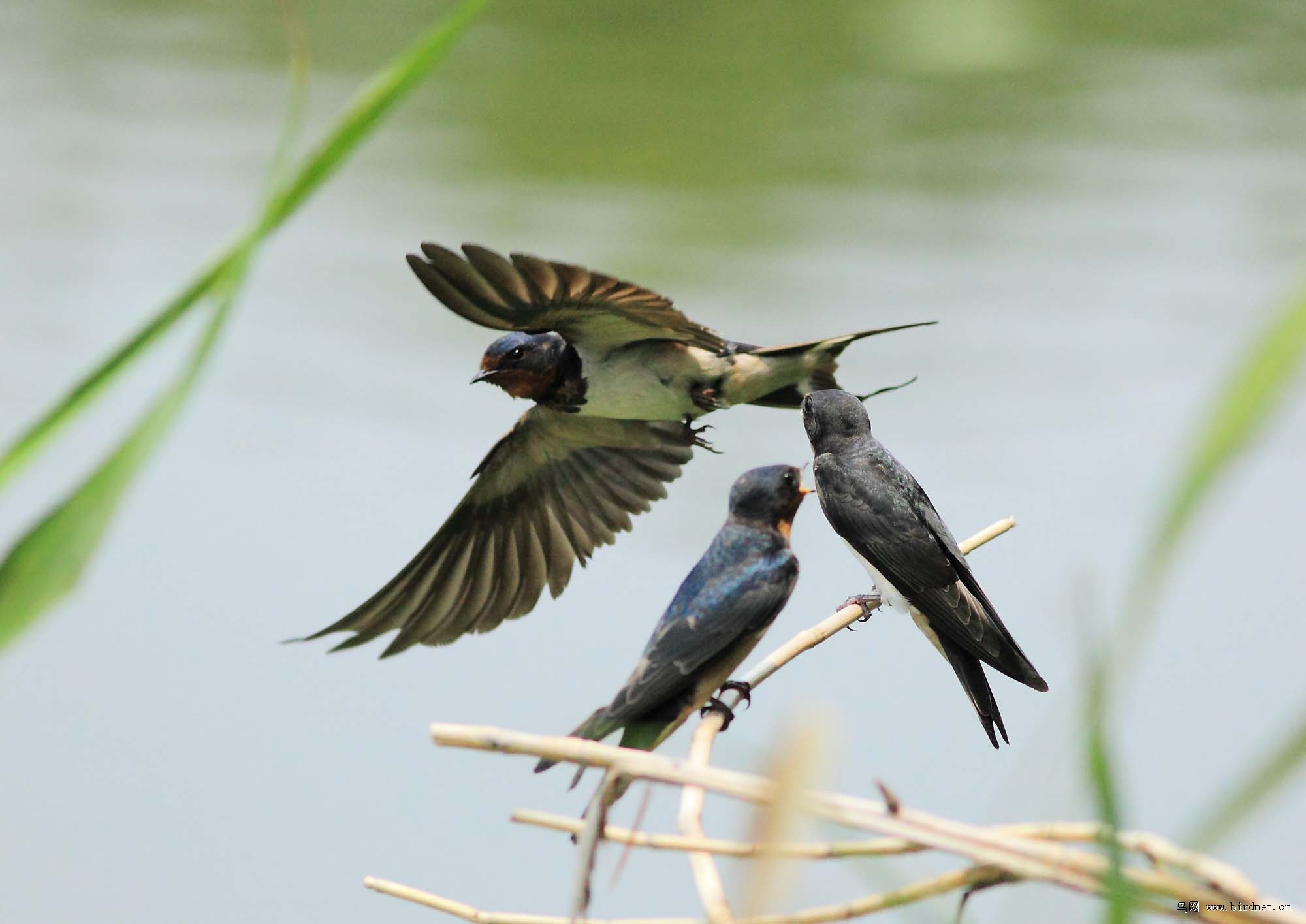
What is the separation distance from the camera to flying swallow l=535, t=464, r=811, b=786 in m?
1.40

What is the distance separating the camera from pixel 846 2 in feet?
31.6

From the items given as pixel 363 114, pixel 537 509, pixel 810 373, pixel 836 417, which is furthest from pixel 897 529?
pixel 363 114

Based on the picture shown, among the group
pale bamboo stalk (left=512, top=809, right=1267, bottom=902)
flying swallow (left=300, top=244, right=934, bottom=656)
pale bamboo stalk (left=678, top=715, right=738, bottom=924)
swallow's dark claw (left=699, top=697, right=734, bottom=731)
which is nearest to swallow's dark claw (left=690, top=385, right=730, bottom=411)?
flying swallow (left=300, top=244, right=934, bottom=656)

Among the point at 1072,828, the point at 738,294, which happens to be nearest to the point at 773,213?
the point at 738,294

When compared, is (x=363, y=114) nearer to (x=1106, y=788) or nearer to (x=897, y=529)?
(x=1106, y=788)

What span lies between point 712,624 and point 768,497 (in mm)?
237

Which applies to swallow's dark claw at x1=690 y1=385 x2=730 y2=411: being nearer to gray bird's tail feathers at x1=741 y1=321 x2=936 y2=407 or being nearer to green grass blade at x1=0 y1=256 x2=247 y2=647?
gray bird's tail feathers at x1=741 y1=321 x2=936 y2=407

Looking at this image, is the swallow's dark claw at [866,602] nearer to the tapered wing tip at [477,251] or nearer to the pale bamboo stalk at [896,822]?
the tapered wing tip at [477,251]

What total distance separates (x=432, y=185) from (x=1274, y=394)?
8.24m

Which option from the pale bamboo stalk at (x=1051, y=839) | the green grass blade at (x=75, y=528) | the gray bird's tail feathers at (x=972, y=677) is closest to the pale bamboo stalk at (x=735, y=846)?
the pale bamboo stalk at (x=1051, y=839)

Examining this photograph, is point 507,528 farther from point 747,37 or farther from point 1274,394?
point 747,37

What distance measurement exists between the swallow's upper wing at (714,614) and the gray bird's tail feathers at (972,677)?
0.66 feet

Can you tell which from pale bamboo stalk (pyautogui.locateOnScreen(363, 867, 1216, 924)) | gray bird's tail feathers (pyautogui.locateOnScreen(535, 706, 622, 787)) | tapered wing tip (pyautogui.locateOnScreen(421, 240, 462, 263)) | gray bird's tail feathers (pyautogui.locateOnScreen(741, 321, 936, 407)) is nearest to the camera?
pale bamboo stalk (pyautogui.locateOnScreen(363, 867, 1216, 924))

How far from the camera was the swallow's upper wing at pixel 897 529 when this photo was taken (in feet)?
5.75
